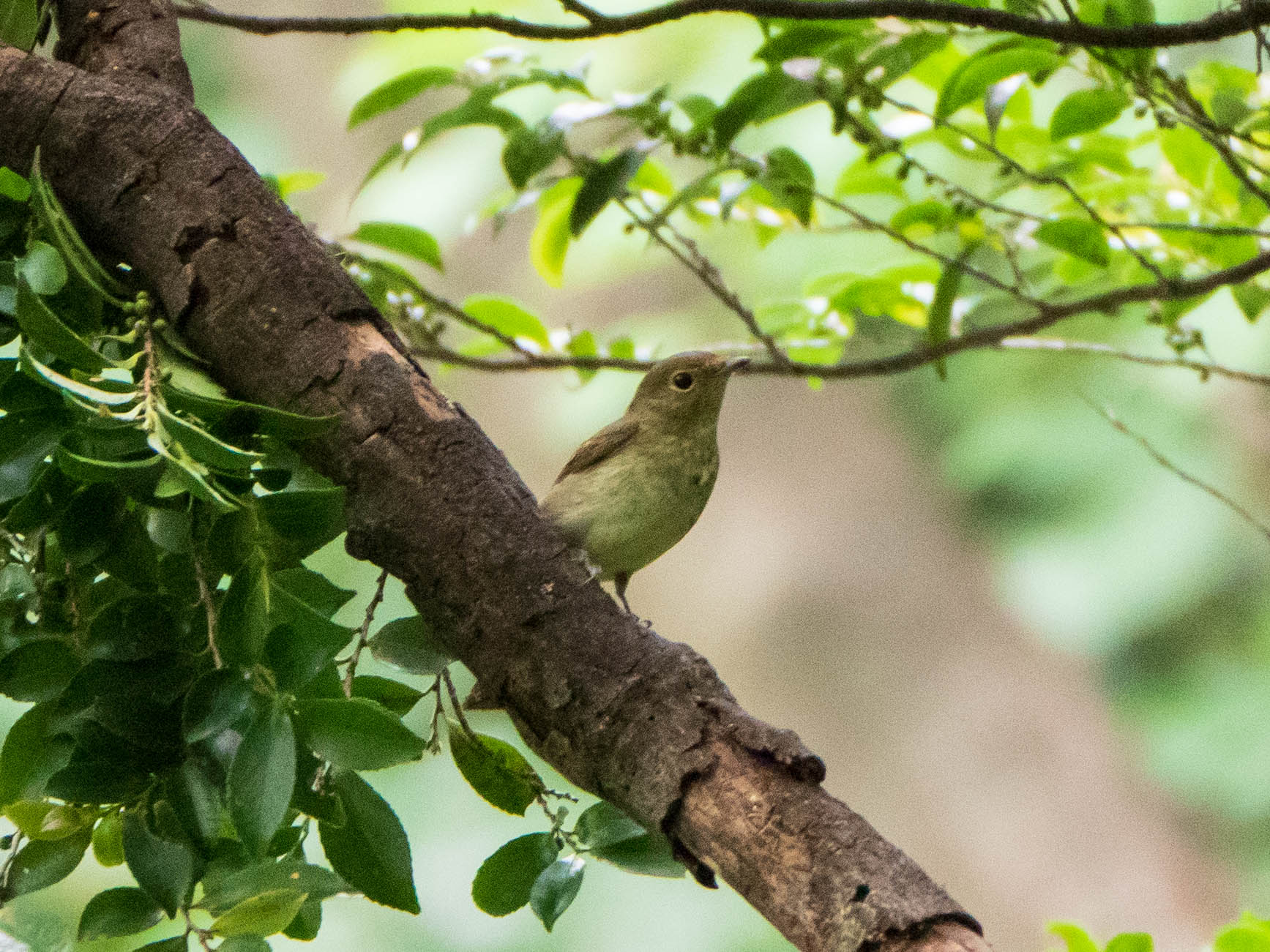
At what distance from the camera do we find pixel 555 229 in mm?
1904

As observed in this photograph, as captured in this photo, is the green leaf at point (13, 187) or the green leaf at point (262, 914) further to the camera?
the green leaf at point (13, 187)

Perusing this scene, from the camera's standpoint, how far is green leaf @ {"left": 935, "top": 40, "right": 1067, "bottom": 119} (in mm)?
1468

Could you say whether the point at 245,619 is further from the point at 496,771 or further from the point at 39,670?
the point at 496,771

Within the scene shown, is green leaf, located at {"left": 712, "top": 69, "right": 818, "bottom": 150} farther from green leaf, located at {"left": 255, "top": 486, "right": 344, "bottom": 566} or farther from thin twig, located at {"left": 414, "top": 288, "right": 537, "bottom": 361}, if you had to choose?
green leaf, located at {"left": 255, "top": 486, "right": 344, "bottom": 566}

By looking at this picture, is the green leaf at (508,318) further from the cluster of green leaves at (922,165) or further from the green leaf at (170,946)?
the green leaf at (170,946)

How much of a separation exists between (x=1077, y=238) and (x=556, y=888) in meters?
1.15

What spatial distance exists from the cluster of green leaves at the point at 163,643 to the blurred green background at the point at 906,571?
309 cm

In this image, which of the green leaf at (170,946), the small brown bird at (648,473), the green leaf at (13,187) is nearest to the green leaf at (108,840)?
the green leaf at (170,946)

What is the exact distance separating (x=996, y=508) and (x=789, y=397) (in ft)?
3.83

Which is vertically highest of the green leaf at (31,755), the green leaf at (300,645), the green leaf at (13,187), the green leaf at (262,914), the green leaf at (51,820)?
the green leaf at (13,187)

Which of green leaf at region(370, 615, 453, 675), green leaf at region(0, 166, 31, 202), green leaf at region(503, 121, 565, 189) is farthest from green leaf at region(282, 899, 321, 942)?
green leaf at region(503, 121, 565, 189)

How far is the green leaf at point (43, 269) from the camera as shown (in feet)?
3.15

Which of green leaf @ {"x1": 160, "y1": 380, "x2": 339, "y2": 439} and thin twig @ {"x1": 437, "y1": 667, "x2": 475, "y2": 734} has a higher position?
green leaf @ {"x1": 160, "y1": 380, "x2": 339, "y2": 439}

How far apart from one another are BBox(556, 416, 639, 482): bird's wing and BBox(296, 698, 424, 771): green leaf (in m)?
1.18
